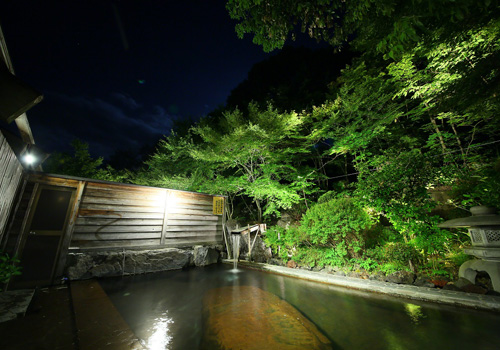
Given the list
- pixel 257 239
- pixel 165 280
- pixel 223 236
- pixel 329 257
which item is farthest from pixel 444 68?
pixel 165 280

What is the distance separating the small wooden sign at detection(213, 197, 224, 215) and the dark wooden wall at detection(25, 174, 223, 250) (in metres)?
0.27

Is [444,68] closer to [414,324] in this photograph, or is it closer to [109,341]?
[414,324]

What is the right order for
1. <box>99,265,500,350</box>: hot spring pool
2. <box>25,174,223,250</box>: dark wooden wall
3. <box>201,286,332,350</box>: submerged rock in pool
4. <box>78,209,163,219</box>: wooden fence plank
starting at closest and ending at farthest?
<box>201,286,332,350</box>: submerged rock in pool, <box>99,265,500,350</box>: hot spring pool, <box>25,174,223,250</box>: dark wooden wall, <box>78,209,163,219</box>: wooden fence plank

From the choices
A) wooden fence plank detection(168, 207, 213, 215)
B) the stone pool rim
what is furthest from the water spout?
the stone pool rim

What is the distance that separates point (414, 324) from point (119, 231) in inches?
348

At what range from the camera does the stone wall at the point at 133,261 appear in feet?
19.7

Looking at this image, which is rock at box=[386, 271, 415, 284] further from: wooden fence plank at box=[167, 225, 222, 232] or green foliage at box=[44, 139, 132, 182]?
green foliage at box=[44, 139, 132, 182]

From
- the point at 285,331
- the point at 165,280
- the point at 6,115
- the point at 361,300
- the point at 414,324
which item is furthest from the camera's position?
the point at 165,280

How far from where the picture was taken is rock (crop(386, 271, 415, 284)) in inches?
192

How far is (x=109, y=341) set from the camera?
8.50 ft

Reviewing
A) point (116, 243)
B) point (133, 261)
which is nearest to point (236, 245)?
point (133, 261)

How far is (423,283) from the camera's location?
459 cm

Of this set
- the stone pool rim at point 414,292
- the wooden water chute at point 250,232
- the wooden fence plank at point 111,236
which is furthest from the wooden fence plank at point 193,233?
the stone pool rim at point 414,292

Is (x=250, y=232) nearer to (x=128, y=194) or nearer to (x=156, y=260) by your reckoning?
(x=156, y=260)
